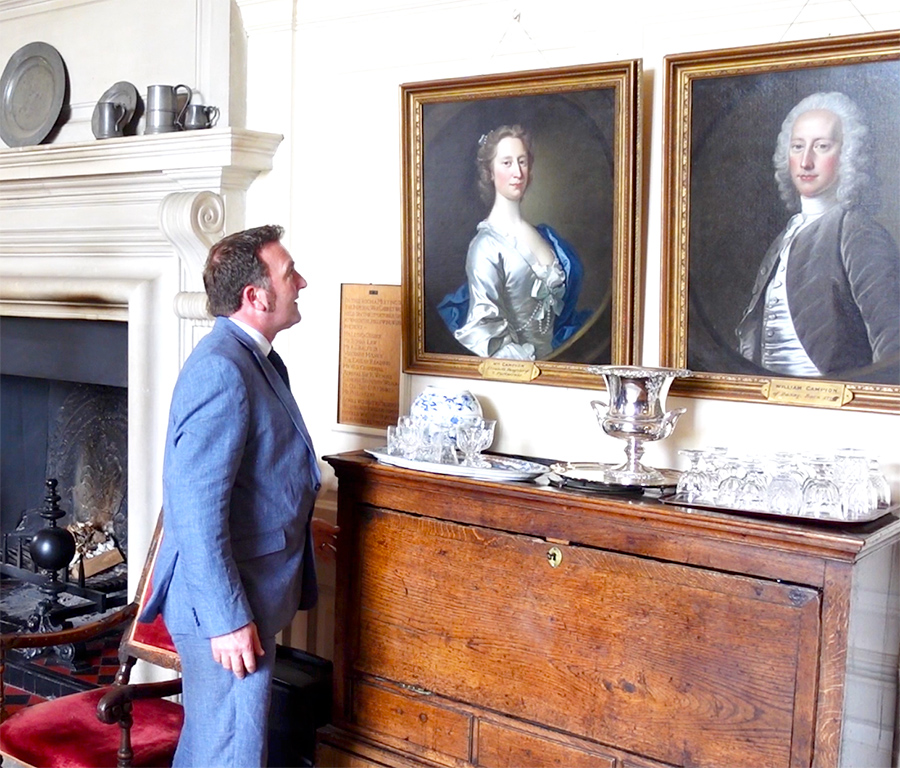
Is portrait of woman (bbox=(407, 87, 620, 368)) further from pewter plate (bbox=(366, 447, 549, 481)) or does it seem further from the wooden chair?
the wooden chair

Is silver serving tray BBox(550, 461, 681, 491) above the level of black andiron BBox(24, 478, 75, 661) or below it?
above

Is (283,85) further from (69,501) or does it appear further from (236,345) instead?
(69,501)

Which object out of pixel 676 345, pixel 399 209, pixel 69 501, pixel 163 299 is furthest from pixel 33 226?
pixel 676 345

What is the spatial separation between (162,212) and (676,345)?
6.14 ft

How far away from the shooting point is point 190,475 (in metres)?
2.56

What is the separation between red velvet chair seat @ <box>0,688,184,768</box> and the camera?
9.34 feet

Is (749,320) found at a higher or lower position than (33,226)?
lower

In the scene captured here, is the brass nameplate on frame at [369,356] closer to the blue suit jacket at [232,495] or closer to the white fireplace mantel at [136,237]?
the white fireplace mantel at [136,237]

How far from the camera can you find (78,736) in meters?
2.91

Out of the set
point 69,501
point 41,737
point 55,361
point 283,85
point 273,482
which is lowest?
point 41,737

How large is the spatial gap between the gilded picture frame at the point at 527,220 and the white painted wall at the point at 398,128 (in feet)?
0.24

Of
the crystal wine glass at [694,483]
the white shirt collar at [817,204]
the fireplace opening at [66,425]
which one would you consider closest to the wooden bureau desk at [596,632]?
the crystal wine glass at [694,483]

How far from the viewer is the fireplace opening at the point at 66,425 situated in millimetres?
4316

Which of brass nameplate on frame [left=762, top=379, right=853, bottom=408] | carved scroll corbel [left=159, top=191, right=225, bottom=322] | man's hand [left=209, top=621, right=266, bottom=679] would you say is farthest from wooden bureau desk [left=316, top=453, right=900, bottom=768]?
carved scroll corbel [left=159, top=191, right=225, bottom=322]
